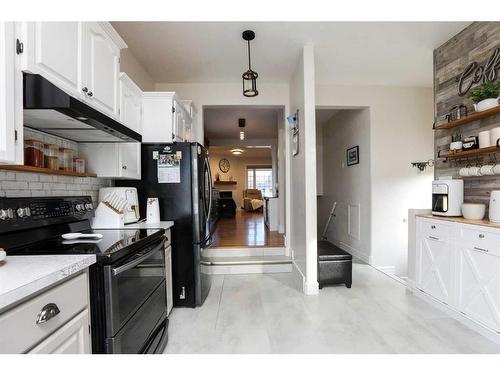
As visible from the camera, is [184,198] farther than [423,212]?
No

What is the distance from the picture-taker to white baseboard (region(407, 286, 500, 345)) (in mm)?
1845

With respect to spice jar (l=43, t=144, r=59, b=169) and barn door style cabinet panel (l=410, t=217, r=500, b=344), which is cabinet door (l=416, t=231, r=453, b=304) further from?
Result: spice jar (l=43, t=144, r=59, b=169)

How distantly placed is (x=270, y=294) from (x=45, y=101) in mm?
2506

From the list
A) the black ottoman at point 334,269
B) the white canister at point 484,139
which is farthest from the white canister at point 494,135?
the black ottoman at point 334,269

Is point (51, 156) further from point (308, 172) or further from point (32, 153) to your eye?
point (308, 172)

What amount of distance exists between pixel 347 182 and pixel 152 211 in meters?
3.49

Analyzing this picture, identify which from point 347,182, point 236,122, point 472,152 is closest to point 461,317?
point 472,152

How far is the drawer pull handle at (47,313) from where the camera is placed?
829 millimetres

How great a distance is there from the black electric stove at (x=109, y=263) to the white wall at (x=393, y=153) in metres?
3.20

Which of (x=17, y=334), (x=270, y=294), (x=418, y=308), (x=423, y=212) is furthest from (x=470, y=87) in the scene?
(x=17, y=334)

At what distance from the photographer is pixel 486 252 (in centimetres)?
187

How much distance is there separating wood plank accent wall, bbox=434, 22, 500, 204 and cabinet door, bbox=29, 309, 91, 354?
3006mm

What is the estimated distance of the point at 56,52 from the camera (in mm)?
1282
